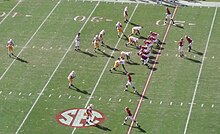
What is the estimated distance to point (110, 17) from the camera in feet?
168

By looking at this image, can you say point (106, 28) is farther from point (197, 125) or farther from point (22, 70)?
point (197, 125)

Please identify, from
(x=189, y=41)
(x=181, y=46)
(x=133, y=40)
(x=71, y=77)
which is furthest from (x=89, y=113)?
(x=189, y=41)

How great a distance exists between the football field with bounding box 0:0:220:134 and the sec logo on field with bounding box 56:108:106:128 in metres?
0.05

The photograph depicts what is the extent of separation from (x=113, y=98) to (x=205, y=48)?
8.48 meters

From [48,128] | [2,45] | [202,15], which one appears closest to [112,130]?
[48,128]

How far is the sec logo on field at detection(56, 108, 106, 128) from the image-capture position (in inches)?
1500

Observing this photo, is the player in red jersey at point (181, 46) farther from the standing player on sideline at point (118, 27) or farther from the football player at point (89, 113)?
the football player at point (89, 113)

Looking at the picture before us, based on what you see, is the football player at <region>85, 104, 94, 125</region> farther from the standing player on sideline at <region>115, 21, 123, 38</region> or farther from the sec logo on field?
the standing player on sideline at <region>115, 21, 123, 38</region>

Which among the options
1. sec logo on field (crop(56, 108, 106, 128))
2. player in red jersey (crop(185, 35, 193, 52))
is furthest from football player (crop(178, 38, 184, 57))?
sec logo on field (crop(56, 108, 106, 128))

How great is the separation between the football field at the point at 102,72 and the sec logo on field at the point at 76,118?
51 mm

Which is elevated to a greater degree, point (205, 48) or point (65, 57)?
point (205, 48)

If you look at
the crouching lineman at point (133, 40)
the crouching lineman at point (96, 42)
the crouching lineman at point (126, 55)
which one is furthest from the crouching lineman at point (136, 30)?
the crouching lineman at point (126, 55)

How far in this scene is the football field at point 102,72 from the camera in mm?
38219

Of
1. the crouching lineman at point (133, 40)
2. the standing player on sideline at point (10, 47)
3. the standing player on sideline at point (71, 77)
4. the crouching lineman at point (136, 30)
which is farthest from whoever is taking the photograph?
the crouching lineman at point (136, 30)
